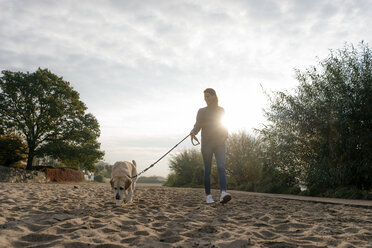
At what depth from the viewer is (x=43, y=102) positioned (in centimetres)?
1859

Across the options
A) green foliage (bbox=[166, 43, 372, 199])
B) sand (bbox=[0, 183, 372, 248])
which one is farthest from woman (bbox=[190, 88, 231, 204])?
green foliage (bbox=[166, 43, 372, 199])

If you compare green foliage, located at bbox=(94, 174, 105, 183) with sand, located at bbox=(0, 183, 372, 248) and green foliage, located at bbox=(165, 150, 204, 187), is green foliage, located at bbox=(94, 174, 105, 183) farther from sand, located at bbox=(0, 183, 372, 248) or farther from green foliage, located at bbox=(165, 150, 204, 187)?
sand, located at bbox=(0, 183, 372, 248)

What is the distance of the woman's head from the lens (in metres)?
6.10

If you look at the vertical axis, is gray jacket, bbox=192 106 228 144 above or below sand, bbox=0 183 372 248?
above

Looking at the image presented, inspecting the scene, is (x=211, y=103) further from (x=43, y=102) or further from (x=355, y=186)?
(x=43, y=102)

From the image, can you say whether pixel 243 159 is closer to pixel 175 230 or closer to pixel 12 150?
pixel 175 230

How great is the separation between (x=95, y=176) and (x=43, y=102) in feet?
36.8

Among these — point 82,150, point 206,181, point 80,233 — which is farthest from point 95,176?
point 80,233

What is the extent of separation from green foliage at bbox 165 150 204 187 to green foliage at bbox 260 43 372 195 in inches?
281

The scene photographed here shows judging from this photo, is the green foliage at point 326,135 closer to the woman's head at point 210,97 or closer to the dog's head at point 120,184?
the woman's head at point 210,97

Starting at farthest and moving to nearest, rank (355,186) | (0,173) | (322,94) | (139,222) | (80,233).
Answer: (0,173) → (322,94) → (355,186) → (139,222) → (80,233)

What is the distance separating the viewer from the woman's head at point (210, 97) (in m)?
6.10

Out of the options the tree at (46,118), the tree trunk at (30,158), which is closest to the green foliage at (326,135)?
the tree at (46,118)

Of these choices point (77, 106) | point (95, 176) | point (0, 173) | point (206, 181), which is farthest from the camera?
point (95, 176)
